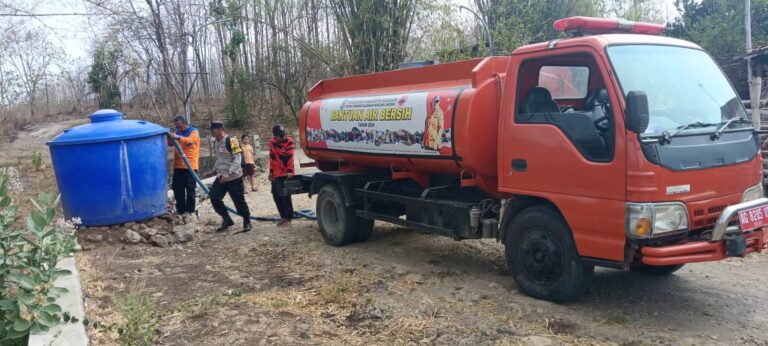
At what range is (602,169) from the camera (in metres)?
4.61

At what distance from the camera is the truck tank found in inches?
223

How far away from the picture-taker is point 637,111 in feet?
14.1

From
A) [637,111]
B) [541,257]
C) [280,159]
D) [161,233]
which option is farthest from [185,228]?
[637,111]

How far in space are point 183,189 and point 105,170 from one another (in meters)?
1.62

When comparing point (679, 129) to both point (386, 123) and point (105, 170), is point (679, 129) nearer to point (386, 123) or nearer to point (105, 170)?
point (386, 123)

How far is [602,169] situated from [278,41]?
20.1 m

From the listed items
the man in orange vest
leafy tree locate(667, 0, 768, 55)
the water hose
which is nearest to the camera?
the water hose

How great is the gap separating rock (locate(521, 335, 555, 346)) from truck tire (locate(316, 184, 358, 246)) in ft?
12.3

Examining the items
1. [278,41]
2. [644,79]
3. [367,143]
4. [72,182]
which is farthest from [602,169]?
[278,41]

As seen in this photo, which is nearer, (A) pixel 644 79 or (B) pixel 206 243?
(A) pixel 644 79

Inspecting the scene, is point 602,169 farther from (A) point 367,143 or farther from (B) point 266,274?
(B) point 266,274

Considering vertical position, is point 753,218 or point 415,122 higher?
point 415,122

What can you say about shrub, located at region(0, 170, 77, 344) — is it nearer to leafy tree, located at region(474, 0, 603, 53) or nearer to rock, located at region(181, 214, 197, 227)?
rock, located at region(181, 214, 197, 227)

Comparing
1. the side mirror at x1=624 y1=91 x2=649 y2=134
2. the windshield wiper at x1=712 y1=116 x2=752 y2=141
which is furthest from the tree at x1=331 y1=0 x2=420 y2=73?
the side mirror at x1=624 y1=91 x2=649 y2=134
